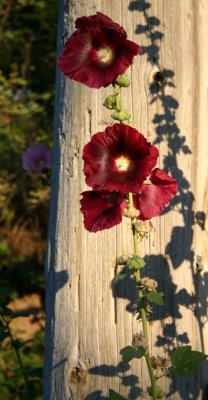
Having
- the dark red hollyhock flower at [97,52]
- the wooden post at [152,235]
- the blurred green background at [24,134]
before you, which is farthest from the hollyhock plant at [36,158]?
the blurred green background at [24,134]

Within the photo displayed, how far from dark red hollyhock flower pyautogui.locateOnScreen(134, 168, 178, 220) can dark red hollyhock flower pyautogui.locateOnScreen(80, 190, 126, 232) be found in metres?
0.04

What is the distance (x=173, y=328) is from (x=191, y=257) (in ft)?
0.66

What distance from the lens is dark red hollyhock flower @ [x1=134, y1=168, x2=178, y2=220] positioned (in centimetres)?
144

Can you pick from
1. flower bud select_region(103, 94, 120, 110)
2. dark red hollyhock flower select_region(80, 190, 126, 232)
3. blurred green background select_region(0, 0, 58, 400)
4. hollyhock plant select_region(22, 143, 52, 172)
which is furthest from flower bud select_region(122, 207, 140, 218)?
→ blurred green background select_region(0, 0, 58, 400)

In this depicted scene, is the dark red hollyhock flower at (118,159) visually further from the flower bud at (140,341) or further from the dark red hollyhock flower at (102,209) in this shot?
the flower bud at (140,341)

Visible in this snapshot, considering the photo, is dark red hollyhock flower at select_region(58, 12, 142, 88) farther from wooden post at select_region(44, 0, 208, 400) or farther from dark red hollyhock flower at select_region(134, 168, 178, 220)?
wooden post at select_region(44, 0, 208, 400)

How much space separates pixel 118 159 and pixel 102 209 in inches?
4.6

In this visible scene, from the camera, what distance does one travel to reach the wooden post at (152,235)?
5.98 ft

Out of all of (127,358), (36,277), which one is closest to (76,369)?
(127,358)

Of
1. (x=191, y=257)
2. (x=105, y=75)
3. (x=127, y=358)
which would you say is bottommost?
(x=127, y=358)

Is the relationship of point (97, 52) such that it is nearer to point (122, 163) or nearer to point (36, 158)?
point (122, 163)

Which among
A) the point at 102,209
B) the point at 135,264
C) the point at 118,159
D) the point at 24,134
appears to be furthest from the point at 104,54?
the point at 24,134

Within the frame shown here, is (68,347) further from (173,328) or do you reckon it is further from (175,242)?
(175,242)

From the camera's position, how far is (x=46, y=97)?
19.6 feet
